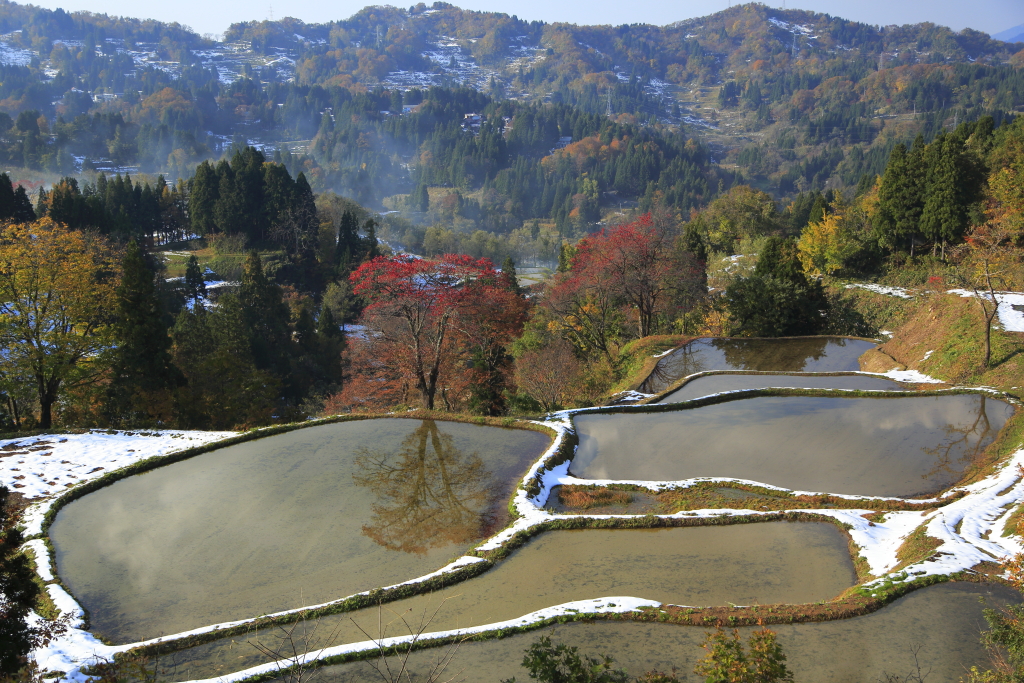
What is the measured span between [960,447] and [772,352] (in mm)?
14224

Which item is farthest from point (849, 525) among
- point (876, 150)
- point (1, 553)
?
point (876, 150)

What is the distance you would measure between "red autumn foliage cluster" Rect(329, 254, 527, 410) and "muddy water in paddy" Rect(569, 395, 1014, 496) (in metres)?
6.93

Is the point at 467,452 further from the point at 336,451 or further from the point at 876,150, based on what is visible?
the point at 876,150

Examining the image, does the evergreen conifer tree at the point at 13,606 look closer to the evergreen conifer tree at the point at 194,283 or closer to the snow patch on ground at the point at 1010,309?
the snow patch on ground at the point at 1010,309

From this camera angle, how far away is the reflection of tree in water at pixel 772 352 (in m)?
27.5

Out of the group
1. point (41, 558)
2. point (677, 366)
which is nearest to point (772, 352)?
point (677, 366)

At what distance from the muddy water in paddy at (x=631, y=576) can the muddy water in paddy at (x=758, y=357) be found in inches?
520

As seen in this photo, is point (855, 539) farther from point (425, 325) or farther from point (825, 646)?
point (425, 325)

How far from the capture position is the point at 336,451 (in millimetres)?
16938

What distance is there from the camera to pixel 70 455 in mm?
17297

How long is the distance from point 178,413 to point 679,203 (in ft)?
454

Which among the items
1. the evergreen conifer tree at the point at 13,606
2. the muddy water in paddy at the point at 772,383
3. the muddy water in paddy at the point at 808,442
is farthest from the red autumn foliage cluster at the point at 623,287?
the evergreen conifer tree at the point at 13,606

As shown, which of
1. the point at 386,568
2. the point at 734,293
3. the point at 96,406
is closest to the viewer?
the point at 386,568

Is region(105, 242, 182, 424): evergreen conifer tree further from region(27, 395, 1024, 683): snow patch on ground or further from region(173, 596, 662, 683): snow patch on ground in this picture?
region(173, 596, 662, 683): snow patch on ground
